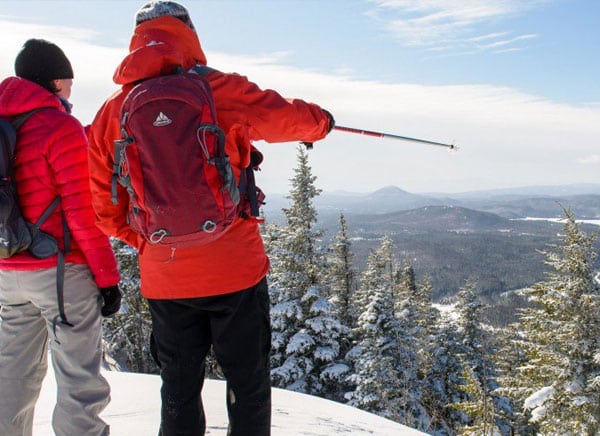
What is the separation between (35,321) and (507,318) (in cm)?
13462

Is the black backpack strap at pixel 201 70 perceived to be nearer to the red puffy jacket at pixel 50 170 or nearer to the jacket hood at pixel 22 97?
the red puffy jacket at pixel 50 170

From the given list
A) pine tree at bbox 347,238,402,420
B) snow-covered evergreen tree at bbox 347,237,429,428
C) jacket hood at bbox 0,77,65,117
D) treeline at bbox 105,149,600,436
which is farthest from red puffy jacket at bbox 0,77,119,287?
pine tree at bbox 347,238,402,420

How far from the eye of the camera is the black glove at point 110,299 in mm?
2705

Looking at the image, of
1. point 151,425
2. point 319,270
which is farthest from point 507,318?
point 151,425

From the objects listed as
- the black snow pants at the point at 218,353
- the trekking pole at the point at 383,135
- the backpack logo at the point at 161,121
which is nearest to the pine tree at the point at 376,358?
the trekking pole at the point at 383,135

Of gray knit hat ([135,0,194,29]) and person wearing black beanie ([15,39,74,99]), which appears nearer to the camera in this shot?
gray knit hat ([135,0,194,29])

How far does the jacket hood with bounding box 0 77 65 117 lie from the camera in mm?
2476

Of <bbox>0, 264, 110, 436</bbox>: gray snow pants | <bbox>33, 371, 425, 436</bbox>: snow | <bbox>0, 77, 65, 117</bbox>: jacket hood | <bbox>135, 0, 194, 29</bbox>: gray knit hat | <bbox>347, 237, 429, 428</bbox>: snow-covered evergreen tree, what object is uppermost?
<bbox>135, 0, 194, 29</bbox>: gray knit hat

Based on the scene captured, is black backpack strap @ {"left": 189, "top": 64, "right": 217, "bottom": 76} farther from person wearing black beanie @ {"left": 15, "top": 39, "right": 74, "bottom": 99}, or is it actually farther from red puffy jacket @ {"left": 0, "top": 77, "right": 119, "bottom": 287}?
person wearing black beanie @ {"left": 15, "top": 39, "right": 74, "bottom": 99}

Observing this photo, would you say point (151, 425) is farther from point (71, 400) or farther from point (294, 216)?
point (294, 216)

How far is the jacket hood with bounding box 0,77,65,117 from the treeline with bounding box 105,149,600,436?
734 centimetres

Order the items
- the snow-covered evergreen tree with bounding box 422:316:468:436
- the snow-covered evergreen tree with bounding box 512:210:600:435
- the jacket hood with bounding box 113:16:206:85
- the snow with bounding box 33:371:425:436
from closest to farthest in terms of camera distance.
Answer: the jacket hood with bounding box 113:16:206:85 → the snow with bounding box 33:371:425:436 → the snow-covered evergreen tree with bounding box 512:210:600:435 → the snow-covered evergreen tree with bounding box 422:316:468:436

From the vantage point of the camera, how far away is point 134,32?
7.23 feet

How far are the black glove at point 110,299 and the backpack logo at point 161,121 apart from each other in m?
1.22
